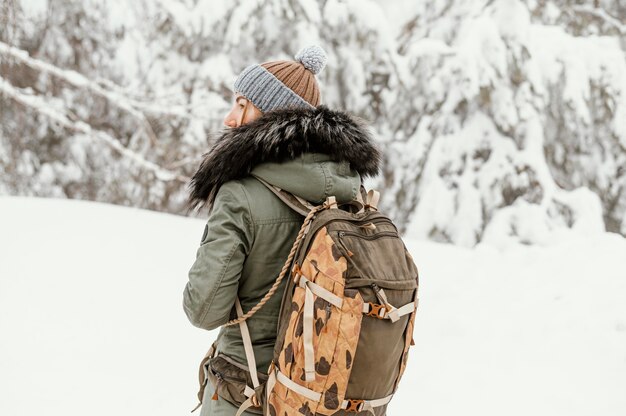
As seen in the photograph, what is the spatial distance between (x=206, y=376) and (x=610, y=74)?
636cm

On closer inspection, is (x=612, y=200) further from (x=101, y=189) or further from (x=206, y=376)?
(x=206, y=376)

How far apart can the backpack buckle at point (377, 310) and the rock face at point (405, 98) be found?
5053 mm

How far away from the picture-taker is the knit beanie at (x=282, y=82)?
159 centimetres

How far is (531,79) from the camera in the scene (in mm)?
6391

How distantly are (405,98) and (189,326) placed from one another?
446 centimetres

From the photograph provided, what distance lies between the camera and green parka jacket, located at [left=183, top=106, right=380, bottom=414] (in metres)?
1.38

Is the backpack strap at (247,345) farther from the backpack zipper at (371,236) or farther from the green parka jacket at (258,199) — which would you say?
the backpack zipper at (371,236)

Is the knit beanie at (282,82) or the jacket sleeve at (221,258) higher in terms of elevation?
the knit beanie at (282,82)

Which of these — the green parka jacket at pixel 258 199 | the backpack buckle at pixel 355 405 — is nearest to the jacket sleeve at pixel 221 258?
the green parka jacket at pixel 258 199

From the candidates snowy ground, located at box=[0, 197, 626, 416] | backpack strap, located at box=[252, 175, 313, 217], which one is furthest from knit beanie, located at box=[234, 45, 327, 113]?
snowy ground, located at box=[0, 197, 626, 416]

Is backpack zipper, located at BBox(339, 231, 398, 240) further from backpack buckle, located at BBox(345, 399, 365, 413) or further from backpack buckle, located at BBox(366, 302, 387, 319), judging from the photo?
backpack buckle, located at BBox(345, 399, 365, 413)

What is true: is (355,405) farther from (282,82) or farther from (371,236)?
(282,82)

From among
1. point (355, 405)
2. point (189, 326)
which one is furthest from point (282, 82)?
point (189, 326)

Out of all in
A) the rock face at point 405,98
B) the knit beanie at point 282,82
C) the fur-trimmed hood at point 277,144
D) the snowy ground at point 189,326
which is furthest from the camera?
the rock face at point 405,98
